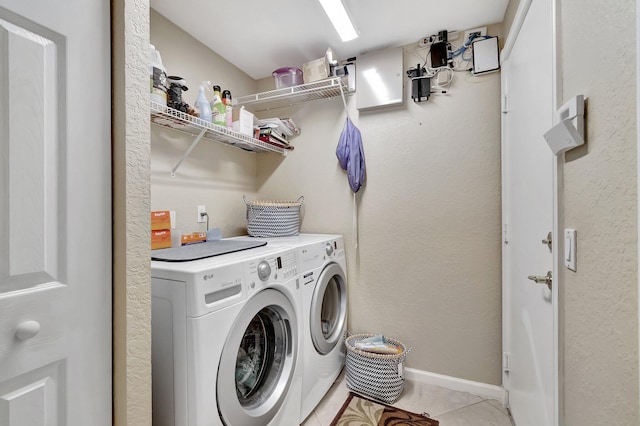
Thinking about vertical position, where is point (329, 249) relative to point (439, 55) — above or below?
below

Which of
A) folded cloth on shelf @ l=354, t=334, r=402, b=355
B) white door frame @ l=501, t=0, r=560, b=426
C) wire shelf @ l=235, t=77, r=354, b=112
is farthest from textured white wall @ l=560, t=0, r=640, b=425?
wire shelf @ l=235, t=77, r=354, b=112

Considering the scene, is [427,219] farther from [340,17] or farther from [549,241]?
[340,17]

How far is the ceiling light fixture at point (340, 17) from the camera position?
57.0 inches

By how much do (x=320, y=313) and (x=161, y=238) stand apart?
1.02 m

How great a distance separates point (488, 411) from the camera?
1698mm

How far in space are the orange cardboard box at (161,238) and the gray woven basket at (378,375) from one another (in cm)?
140

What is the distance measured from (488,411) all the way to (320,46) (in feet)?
8.93

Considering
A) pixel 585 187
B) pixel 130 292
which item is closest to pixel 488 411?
pixel 585 187

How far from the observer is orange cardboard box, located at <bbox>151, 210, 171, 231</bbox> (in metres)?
1.49

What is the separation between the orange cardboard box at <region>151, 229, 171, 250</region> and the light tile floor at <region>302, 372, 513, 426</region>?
1303 mm

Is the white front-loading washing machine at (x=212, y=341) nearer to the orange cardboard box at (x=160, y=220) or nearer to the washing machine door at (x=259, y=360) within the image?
the washing machine door at (x=259, y=360)

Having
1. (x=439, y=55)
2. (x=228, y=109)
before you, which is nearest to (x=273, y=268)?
(x=228, y=109)

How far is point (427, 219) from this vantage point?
6.48 ft

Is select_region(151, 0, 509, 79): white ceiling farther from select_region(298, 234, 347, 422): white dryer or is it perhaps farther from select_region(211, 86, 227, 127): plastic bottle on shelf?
select_region(298, 234, 347, 422): white dryer
